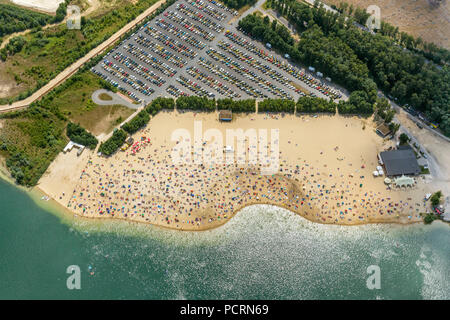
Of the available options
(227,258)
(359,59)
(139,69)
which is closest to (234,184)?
(227,258)

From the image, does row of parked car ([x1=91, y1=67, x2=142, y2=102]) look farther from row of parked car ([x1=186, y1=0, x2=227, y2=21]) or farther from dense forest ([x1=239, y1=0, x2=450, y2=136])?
dense forest ([x1=239, y1=0, x2=450, y2=136])

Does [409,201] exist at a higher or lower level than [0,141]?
higher

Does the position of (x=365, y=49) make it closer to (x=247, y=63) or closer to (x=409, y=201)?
(x=247, y=63)

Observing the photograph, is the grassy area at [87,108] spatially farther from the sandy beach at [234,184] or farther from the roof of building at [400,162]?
the roof of building at [400,162]

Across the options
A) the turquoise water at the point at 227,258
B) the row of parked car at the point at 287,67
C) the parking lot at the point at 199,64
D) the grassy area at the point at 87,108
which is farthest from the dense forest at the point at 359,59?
the grassy area at the point at 87,108

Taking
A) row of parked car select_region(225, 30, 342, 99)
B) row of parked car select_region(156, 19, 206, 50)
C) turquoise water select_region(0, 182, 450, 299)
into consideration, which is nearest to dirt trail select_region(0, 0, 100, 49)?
row of parked car select_region(156, 19, 206, 50)
